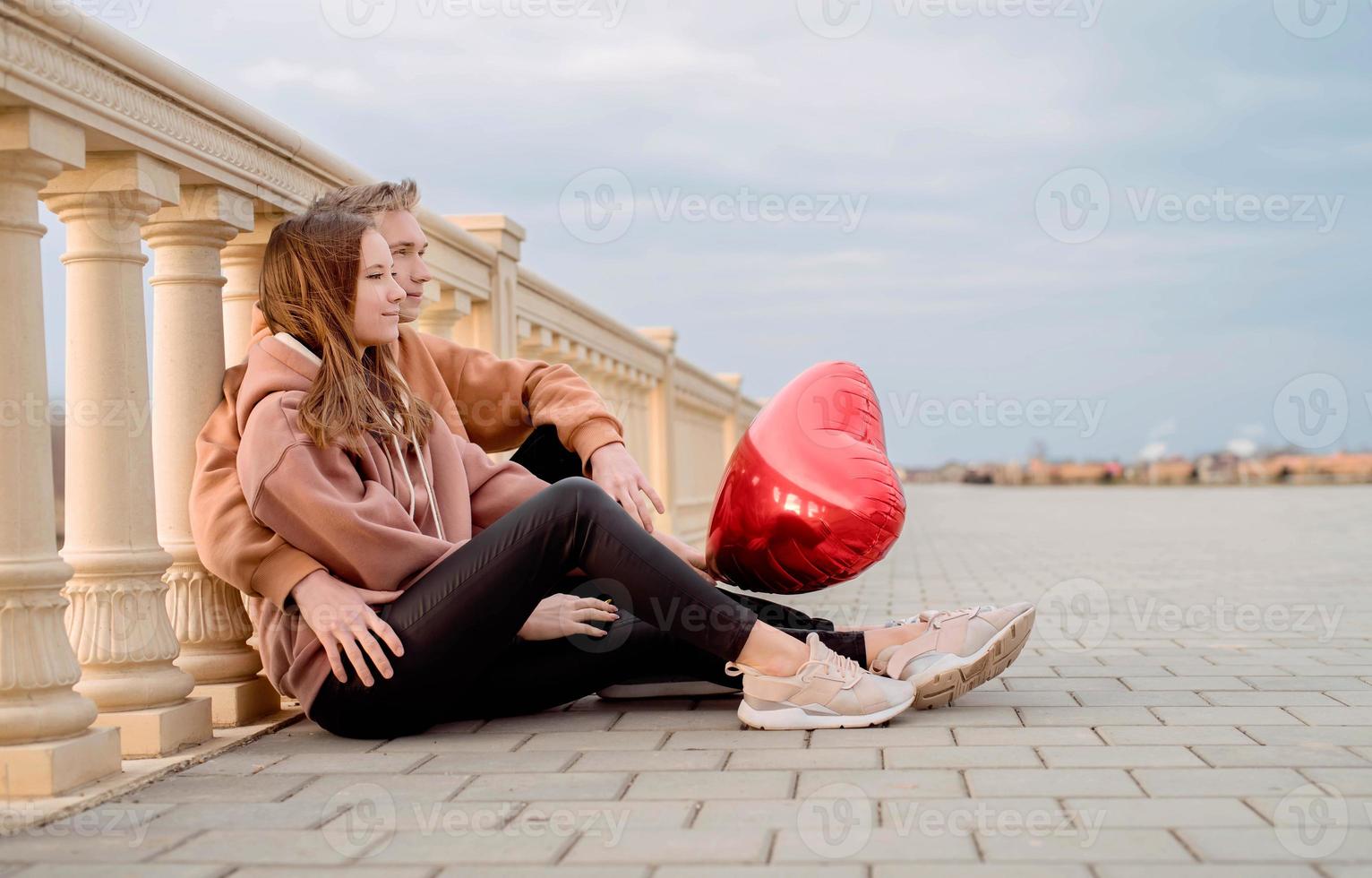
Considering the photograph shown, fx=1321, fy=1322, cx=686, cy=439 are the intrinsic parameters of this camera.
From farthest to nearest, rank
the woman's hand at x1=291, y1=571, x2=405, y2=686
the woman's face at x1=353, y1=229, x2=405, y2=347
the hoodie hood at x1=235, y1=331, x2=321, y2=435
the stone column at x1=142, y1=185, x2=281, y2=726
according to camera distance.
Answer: the stone column at x1=142, y1=185, x2=281, y2=726 < the woman's face at x1=353, y1=229, x2=405, y2=347 < the hoodie hood at x1=235, y1=331, x2=321, y2=435 < the woman's hand at x1=291, y1=571, x2=405, y2=686

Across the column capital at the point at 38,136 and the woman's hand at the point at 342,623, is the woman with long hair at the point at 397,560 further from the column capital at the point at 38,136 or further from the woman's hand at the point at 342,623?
the column capital at the point at 38,136

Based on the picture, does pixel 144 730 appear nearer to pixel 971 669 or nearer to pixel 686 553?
pixel 686 553

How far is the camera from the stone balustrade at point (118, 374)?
8.36 ft

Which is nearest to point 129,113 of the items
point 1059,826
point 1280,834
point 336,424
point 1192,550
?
point 336,424

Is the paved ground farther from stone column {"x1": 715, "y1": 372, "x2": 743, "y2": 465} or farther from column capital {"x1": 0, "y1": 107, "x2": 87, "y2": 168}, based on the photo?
stone column {"x1": 715, "y1": 372, "x2": 743, "y2": 465}

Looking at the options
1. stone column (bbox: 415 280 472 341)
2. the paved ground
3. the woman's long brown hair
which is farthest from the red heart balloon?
stone column (bbox: 415 280 472 341)

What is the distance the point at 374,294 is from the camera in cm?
312

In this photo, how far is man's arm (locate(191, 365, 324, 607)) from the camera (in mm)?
2887

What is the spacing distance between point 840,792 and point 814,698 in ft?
2.01

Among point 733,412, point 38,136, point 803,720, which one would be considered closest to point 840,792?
point 803,720

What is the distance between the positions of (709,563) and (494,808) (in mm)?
1528

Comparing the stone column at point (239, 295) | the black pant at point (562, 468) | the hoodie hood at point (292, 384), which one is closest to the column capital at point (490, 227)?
the stone column at point (239, 295)

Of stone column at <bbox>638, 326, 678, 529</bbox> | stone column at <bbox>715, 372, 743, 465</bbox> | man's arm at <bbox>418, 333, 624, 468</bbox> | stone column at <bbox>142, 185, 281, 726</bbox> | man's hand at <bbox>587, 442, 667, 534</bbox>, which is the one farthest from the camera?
stone column at <bbox>715, 372, 743, 465</bbox>

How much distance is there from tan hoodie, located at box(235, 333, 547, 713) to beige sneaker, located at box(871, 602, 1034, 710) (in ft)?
3.73
